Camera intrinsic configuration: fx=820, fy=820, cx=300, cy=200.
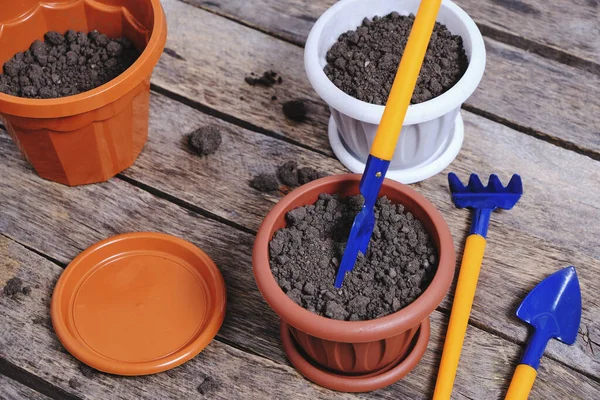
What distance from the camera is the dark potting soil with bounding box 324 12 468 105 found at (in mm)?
1310

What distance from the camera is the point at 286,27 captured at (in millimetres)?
1614

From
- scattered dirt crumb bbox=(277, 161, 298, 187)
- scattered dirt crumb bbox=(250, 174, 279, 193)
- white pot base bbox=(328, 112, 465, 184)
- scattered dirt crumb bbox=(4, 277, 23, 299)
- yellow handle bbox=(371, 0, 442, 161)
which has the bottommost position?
scattered dirt crumb bbox=(4, 277, 23, 299)

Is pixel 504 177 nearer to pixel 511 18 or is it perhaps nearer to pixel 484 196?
pixel 484 196

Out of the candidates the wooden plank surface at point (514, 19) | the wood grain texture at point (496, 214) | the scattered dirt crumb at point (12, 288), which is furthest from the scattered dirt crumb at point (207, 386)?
the wooden plank surface at point (514, 19)

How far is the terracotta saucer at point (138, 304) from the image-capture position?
1.18 metres

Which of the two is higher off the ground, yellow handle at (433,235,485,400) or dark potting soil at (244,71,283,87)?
dark potting soil at (244,71,283,87)

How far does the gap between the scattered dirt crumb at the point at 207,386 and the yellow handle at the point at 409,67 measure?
0.43 m

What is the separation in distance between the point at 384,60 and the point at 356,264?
390mm

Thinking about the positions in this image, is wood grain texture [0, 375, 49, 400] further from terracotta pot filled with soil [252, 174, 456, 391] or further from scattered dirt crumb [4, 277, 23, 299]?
terracotta pot filled with soil [252, 174, 456, 391]

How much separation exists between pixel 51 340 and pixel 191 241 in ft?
0.86

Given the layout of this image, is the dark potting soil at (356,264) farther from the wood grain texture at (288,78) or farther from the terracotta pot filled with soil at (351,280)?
the wood grain texture at (288,78)

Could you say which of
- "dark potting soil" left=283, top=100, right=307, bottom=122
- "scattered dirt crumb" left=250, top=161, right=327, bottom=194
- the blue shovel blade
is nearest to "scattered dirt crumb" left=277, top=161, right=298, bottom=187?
"scattered dirt crumb" left=250, top=161, right=327, bottom=194

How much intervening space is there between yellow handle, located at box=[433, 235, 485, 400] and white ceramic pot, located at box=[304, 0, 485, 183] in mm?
177

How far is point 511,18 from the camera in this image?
5.31 feet
